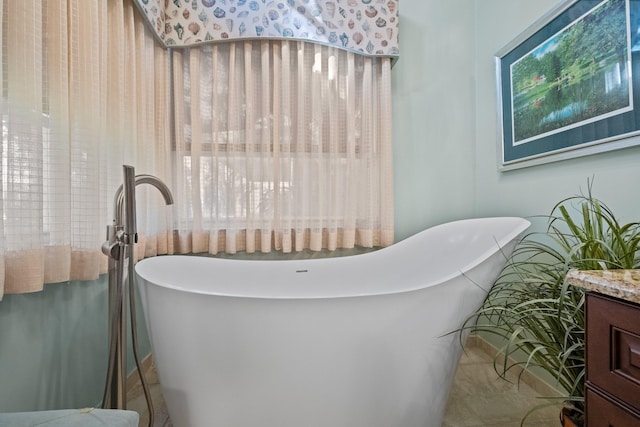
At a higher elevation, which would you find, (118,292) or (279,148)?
(279,148)

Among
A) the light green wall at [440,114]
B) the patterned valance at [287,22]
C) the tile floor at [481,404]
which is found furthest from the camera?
the light green wall at [440,114]

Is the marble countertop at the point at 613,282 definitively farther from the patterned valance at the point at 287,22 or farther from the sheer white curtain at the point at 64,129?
the patterned valance at the point at 287,22

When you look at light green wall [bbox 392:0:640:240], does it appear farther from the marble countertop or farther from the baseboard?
the marble countertop

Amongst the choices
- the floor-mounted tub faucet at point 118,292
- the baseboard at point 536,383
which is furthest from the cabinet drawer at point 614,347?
the floor-mounted tub faucet at point 118,292

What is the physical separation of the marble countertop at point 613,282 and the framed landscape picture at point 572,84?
751mm

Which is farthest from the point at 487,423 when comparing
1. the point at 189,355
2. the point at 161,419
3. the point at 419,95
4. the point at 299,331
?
the point at 419,95

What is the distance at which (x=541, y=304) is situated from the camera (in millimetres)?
1020

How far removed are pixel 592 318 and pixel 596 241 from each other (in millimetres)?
386

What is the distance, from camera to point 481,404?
1278 millimetres

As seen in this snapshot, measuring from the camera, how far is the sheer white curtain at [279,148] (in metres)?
1.66

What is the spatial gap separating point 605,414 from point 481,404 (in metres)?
0.89

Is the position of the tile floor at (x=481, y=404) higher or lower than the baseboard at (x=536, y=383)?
lower

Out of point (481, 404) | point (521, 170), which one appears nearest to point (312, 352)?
point (481, 404)

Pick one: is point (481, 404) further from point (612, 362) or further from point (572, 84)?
point (572, 84)
